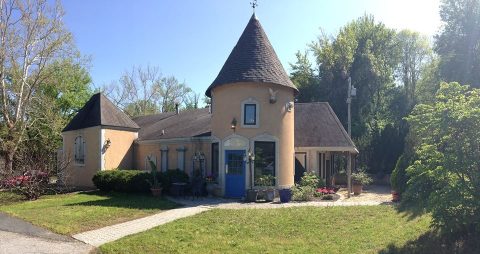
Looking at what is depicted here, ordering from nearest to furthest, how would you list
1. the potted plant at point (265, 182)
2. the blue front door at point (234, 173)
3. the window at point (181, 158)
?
the potted plant at point (265, 182) → the blue front door at point (234, 173) → the window at point (181, 158)

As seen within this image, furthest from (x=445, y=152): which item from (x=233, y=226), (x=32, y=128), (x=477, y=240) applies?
(x=32, y=128)

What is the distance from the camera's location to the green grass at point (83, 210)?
12.7 meters

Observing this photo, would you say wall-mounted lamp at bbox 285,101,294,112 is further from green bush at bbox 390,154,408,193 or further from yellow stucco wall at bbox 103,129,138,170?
yellow stucco wall at bbox 103,129,138,170

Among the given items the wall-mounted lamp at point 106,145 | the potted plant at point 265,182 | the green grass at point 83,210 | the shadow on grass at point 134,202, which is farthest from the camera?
the wall-mounted lamp at point 106,145

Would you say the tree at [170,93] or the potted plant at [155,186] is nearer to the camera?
the potted plant at [155,186]

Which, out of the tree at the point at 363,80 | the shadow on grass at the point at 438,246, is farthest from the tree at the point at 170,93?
the shadow on grass at the point at 438,246

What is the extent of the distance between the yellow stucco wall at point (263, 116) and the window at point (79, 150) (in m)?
10.3

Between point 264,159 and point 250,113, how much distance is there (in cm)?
217

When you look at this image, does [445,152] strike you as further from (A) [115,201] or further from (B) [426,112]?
(A) [115,201]

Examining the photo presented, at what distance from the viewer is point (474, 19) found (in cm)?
2780

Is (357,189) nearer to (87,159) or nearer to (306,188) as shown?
(306,188)

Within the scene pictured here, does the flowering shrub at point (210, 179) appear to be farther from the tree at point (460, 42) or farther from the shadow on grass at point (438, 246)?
the tree at point (460, 42)

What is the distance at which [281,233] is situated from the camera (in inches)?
432

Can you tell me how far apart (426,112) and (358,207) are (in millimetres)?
6681
